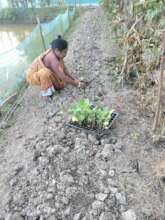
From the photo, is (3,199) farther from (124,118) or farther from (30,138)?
(124,118)

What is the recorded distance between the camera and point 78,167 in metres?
2.80

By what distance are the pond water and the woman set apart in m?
5.05

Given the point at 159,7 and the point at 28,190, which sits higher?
the point at 159,7

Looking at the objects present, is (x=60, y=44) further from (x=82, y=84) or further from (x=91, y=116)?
(x=91, y=116)

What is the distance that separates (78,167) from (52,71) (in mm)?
1561

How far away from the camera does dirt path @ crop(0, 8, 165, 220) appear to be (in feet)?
8.00

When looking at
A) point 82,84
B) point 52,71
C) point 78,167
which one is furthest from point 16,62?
point 78,167

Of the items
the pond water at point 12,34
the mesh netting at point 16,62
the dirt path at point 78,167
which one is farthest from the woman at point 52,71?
the pond water at point 12,34

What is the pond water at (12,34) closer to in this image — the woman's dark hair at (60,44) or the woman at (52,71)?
the woman at (52,71)

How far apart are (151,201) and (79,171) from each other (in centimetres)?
64

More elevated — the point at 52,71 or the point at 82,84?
the point at 52,71

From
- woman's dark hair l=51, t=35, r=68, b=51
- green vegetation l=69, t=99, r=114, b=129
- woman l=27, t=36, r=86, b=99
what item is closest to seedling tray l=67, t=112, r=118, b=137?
green vegetation l=69, t=99, r=114, b=129

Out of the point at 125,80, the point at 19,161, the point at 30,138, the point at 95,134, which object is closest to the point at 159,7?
the point at 125,80

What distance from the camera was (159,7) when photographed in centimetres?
405
